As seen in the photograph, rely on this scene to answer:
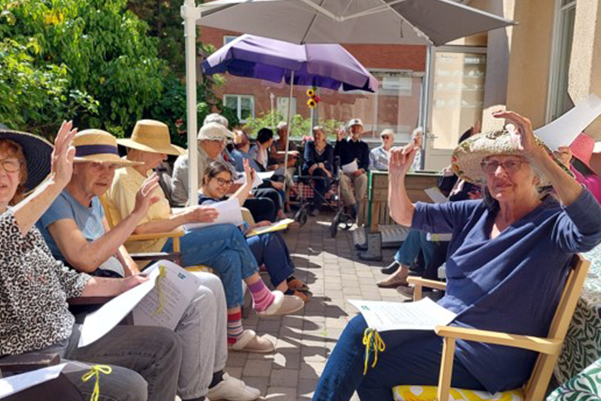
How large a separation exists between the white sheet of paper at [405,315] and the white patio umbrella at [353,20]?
2606 millimetres

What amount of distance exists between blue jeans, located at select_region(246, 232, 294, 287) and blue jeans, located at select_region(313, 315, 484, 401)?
1.88 metres

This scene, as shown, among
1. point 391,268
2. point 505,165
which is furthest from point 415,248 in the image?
point 505,165

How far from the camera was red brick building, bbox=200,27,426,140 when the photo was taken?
1362cm

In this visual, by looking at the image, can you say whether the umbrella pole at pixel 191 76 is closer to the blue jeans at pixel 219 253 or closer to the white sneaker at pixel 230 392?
the blue jeans at pixel 219 253

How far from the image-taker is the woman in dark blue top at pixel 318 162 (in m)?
7.80

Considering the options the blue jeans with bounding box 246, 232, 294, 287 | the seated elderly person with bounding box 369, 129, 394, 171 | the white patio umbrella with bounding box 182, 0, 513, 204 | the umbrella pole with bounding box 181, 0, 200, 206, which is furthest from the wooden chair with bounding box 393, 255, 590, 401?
the seated elderly person with bounding box 369, 129, 394, 171

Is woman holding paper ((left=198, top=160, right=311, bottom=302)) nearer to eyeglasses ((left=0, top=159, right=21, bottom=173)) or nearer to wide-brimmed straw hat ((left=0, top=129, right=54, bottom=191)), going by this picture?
wide-brimmed straw hat ((left=0, top=129, right=54, bottom=191))

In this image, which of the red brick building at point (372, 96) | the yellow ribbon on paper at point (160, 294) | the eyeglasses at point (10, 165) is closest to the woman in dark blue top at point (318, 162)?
the red brick building at point (372, 96)

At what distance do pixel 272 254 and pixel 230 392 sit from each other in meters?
1.41

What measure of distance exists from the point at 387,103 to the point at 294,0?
9.65m

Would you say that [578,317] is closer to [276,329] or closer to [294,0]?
[276,329]

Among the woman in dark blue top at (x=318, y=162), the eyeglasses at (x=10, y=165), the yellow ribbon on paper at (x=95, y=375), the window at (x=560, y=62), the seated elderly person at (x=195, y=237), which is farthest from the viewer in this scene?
the woman in dark blue top at (x=318, y=162)

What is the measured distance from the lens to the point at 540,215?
203 centimetres

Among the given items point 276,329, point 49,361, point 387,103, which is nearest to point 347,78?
point 276,329
